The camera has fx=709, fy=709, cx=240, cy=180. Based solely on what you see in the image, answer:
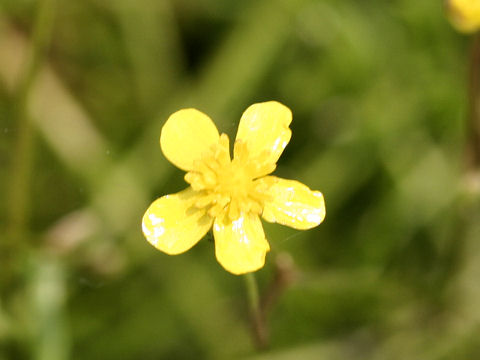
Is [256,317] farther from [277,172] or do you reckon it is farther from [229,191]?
[277,172]

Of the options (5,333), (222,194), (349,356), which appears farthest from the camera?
(349,356)

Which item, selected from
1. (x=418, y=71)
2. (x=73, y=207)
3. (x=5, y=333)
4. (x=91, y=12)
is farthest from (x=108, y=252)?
(x=418, y=71)

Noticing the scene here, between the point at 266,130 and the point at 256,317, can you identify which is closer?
the point at 266,130

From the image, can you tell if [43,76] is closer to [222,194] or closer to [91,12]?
[91,12]

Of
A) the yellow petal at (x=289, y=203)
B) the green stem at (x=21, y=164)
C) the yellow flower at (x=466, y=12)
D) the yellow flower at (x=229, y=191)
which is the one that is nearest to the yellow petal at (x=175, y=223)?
the yellow flower at (x=229, y=191)

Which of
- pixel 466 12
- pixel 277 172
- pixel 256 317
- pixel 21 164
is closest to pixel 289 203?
pixel 256 317

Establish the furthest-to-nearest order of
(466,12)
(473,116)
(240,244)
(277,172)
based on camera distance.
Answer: (277,172) → (473,116) → (466,12) → (240,244)
